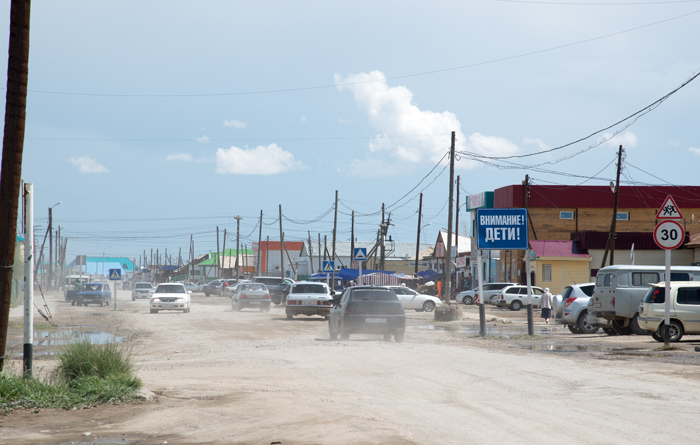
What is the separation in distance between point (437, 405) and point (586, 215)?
62.9 metres

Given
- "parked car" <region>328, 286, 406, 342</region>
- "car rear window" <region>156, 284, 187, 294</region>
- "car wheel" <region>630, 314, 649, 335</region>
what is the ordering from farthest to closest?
"car rear window" <region>156, 284, 187, 294</region> → "car wheel" <region>630, 314, 649, 335</region> → "parked car" <region>328, 286, 406, 342</region>

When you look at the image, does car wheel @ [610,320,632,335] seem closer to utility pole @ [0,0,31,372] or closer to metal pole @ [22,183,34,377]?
metal pole @ [22,183,34,377]

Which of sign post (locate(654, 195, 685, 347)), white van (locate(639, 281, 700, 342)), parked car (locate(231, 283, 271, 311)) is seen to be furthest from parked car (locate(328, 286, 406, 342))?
parked car (locate(231, 283, 271, 311))

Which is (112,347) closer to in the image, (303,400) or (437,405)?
(303,400)

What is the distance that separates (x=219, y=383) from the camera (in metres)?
10.9

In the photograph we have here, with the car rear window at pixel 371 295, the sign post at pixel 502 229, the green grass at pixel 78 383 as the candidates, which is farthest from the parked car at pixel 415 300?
the green grass at pixel 78 383

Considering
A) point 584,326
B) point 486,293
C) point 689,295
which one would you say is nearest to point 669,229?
point 689,295

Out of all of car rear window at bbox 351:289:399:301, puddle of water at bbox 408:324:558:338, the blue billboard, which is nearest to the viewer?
car rear window at bbox 351:289:399:301

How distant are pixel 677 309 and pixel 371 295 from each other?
26.8 feet

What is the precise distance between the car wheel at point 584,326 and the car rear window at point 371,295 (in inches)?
302

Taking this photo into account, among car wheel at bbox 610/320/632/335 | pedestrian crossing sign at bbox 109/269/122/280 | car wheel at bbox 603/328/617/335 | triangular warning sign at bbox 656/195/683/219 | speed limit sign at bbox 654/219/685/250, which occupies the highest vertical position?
triangular warning sign at bbox 656/195/683/219

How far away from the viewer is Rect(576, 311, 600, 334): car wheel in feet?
81.8

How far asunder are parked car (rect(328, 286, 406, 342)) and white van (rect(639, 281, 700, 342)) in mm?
6524

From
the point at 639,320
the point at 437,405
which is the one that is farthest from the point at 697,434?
the point at 639,320
